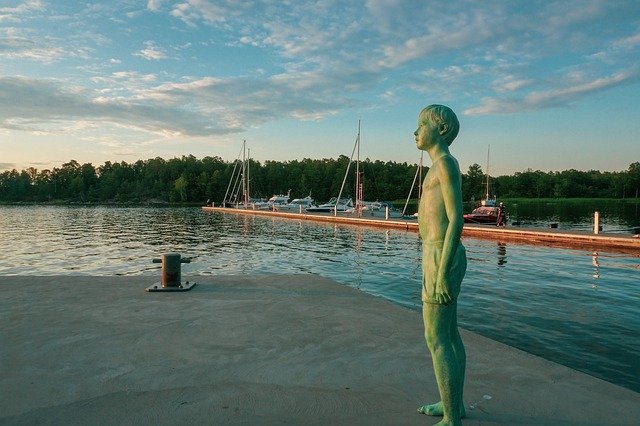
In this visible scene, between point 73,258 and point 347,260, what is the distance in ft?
43.0

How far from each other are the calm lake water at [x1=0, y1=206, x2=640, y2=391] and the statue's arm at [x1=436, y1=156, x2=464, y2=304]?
197 inches

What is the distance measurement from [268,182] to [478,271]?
145828 millimetres

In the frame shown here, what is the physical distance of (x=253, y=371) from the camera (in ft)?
16.9

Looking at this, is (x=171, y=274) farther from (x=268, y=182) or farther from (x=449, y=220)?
(x=268, y=182)

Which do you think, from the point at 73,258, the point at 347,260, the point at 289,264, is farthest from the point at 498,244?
the point at 73,258

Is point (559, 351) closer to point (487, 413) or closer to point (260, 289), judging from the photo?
point (487, 413)

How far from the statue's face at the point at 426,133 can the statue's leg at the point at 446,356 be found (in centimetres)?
130

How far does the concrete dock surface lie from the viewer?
13.6 ft

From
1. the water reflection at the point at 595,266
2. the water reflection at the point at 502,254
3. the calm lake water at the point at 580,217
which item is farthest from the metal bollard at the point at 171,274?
the calm lake water at the point at 580,217

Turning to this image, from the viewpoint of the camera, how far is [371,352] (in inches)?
231

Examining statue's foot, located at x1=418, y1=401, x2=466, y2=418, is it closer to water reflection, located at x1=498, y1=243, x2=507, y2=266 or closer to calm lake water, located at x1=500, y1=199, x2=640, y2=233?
water reflection, located at x1=498, y1=243, x2=507, y2=266

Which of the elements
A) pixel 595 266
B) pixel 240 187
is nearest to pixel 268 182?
pixel 240 187

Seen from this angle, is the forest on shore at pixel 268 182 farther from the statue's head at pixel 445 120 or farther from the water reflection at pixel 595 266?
the statue's head at pixel 445 120

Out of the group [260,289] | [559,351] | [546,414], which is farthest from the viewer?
[260,289]
